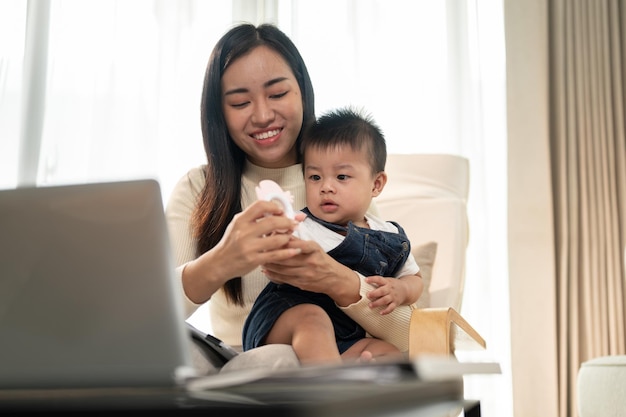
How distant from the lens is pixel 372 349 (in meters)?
1.64

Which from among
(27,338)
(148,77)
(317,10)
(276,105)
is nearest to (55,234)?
(27,338)

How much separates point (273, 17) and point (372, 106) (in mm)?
656

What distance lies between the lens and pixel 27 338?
65 cm

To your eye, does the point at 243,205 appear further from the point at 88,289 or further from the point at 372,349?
the point at 88,289

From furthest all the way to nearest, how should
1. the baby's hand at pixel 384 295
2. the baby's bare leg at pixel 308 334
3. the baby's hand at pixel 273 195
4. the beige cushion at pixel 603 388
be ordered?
the beige cushion at pixel 603 388 → the baby's hand at pixel 384 295 → the baby's bare leg at pixel 308 334 → the baby's hand at pixel 273 195

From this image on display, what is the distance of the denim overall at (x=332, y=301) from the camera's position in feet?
5.49

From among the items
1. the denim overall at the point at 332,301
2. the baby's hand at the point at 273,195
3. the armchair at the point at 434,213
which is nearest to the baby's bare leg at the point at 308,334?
the denim overall at the point at 332,301

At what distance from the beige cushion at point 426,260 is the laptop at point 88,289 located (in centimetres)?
163

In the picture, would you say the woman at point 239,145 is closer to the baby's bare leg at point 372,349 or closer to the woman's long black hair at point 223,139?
the woman's long black hair at point 223,139

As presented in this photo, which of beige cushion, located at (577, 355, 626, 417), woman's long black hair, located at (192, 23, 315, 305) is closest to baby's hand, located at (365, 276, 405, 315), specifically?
woman's long black hair, located at (192, 23, 315, 305)

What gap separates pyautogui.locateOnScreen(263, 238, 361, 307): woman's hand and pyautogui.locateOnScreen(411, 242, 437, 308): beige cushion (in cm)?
65

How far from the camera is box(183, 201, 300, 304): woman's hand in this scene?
134 cm

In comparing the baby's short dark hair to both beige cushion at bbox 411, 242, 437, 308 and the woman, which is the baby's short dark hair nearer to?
the woman

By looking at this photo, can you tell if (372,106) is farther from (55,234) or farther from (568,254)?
(55,234)
